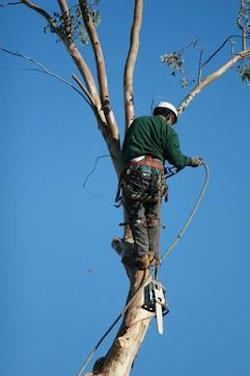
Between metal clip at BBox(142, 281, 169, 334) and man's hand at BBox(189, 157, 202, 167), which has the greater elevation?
man's hand at BBox(189, 157, 202, 167)

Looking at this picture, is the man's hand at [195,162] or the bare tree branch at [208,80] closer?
the man's hand at [195,162]

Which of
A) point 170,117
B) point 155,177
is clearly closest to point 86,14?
point 170,117

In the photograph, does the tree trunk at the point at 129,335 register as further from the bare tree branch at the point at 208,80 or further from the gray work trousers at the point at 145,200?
the bare tree branch at the point at 208,80

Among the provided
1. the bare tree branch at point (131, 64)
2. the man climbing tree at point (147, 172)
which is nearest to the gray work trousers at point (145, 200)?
the man climbing tree at point (147, 172)

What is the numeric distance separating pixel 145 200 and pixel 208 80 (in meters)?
2.39

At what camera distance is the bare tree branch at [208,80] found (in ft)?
25.1

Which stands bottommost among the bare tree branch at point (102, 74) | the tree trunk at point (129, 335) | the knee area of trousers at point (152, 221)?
the tree trunk at point (129, 335)

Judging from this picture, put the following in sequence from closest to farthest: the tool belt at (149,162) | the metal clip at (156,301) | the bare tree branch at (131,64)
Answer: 1. the metal clip at (156,301)
2. the tool belt at (149,162)
3. the bare tree branch at (131,64)

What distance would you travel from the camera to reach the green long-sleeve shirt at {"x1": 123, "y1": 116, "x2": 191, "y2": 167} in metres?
6.40

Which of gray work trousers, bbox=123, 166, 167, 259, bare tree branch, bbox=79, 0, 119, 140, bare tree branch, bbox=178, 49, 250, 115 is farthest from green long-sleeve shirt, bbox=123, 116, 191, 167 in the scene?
bare tree branch, bbox=178, 49, 250, 115

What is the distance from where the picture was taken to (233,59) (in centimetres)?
871

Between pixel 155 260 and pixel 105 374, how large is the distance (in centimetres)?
118

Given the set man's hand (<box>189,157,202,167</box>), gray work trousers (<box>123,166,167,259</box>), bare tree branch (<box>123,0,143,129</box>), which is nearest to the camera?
gray work trousers (<box>123,166,167,259</box>)

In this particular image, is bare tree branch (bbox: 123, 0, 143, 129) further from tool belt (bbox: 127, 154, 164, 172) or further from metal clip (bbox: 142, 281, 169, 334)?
metal clip (bbox: 142, 281, 169, 334)
